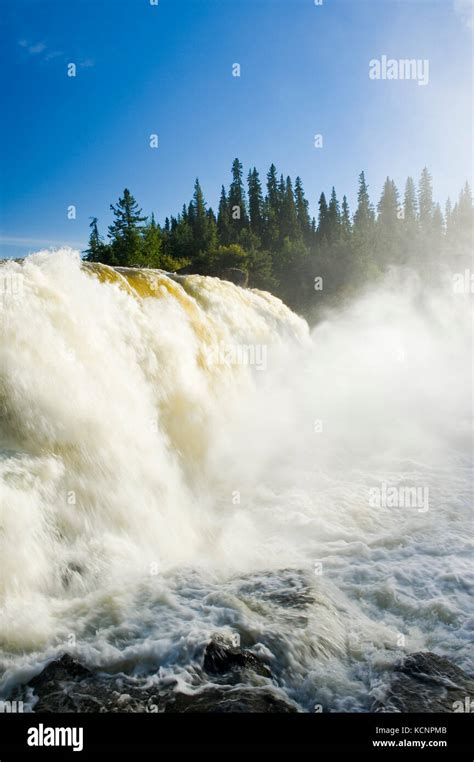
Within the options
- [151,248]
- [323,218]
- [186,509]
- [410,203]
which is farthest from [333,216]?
[186,509]

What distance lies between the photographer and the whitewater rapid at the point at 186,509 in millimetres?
5750

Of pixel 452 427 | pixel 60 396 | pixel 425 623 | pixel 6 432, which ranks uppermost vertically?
pixel 60 396

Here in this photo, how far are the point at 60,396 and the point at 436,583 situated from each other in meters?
7.14

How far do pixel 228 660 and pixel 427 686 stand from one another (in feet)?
7.30

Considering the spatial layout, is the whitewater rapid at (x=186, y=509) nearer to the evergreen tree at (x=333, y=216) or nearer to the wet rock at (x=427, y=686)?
the wet rock at (x=427, y=686)

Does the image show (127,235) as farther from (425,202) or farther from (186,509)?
(425,202)

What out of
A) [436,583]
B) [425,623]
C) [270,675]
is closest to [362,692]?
[270,675]

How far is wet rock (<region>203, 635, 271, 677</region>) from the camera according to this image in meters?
5.25

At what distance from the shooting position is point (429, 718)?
4.70m

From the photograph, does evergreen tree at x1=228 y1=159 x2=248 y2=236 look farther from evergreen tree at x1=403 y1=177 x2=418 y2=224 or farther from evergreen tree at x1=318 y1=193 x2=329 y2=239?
evergreen tree at x1=403 y1=177 x2=418 y2=224

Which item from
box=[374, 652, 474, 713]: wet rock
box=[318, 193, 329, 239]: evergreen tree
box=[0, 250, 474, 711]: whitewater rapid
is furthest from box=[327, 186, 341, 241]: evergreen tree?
box=[374, 652, 474, 713]: wet rock

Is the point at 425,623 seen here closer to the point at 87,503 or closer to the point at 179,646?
the point at 179,646

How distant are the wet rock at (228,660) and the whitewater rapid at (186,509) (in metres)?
0.17

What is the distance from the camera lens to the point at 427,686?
5.16 m
